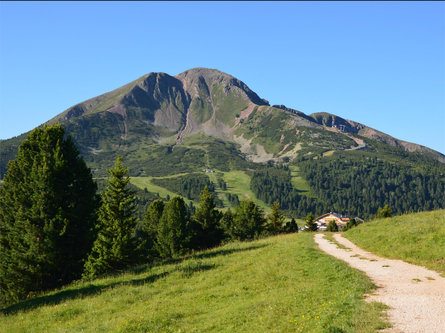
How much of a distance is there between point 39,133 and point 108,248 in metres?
16.0

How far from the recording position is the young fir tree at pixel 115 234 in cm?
3872

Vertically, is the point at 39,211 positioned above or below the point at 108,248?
above

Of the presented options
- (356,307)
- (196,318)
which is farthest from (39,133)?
(356,307)

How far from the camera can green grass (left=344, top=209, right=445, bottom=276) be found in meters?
21.2

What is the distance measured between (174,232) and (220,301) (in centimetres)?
5028

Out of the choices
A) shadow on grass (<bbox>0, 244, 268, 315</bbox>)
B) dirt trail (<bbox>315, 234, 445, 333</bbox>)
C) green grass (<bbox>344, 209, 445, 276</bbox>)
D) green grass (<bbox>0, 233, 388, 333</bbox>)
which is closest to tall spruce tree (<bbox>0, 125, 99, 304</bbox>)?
green grass (<bbox>0, 233, 388, 333</bbox>)

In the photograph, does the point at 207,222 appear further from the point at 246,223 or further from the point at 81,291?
the point at 81,291

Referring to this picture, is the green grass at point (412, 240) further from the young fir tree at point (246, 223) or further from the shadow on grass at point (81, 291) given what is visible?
the young fir tree at point (246, 223)

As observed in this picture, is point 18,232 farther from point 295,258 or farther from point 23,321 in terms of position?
point 295,258

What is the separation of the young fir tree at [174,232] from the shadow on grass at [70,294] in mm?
39640

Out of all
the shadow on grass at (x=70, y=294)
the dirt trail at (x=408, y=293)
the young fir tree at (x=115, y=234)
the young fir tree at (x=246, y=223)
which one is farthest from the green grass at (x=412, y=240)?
the young fir tree at (x=246, y=223)

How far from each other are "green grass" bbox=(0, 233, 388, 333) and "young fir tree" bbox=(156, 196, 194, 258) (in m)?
38.3

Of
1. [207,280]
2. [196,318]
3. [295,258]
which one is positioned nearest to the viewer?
[196,318]

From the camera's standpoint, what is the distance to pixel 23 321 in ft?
60.5
